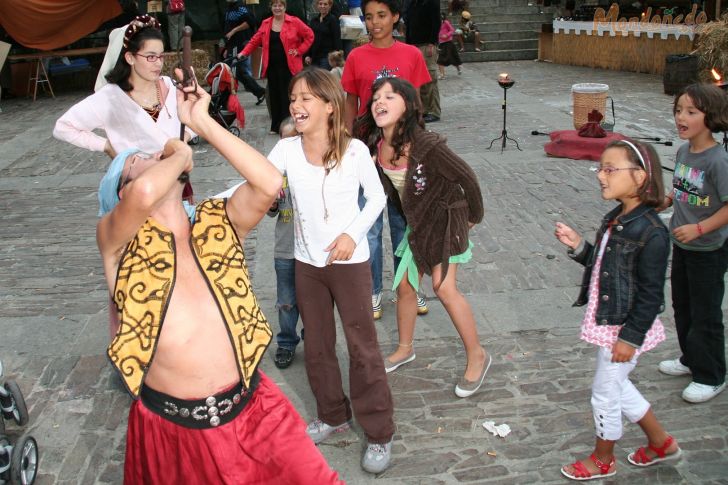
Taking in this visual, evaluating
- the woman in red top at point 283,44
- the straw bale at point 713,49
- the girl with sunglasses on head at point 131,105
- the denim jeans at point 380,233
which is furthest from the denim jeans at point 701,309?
the straw bale at point 713,49

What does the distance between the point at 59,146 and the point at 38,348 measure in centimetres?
710

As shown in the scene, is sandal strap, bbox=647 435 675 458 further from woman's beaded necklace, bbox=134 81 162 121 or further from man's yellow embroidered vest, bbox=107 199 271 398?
woman's beaded necklace, bbox=134 81 162 121

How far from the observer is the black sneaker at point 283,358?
15.8 feet

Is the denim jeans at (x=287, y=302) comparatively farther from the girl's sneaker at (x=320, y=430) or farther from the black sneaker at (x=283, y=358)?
the girl's sneaker at (x=320, y=430)

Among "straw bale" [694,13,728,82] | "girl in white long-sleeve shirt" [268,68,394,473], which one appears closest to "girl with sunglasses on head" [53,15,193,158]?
"girl in white long-sleeve shirt" [268,68,394,473]

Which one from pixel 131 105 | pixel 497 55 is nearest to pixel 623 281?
pixel 131 105

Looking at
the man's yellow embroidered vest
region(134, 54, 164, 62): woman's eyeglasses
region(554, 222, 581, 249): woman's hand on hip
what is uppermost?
region(134, 54, 164, 62): woman's eyeglasses

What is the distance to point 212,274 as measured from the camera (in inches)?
103

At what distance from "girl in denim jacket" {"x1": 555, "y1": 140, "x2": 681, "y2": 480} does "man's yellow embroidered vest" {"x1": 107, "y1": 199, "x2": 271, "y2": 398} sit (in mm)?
1592

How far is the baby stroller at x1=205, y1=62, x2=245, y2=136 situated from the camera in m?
10.8

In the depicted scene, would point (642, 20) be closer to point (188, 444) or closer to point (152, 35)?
point (152, 35)

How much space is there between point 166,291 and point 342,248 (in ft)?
3.63

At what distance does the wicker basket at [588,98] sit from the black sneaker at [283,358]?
21.2ft

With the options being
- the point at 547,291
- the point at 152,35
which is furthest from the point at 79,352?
the point at 547,291
